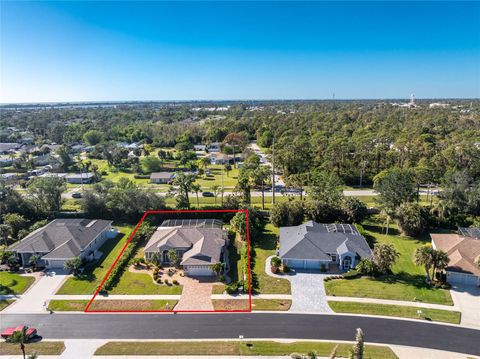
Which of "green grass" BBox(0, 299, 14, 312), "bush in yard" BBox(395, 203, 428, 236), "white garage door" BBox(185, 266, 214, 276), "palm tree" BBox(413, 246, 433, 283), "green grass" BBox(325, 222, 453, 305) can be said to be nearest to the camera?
"green grass" BBox(0, 299, 14, 312)

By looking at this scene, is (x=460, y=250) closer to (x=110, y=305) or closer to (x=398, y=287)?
(x=398, y=287)

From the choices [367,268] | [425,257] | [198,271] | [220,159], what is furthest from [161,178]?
[425,257]

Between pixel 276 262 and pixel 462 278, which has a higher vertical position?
pixel 276 262

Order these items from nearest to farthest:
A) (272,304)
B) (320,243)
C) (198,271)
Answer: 1. (272,304)
2. (198,271)
3. (320,243)

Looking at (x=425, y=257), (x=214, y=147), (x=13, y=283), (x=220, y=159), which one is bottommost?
(x=13, y=283)

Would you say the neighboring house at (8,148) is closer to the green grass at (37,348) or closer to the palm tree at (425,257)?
the green grass at (37,348)

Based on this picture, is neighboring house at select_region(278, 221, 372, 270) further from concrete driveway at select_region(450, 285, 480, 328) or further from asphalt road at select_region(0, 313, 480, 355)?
concrete driveway at select_region(450, 285, 480, 328)

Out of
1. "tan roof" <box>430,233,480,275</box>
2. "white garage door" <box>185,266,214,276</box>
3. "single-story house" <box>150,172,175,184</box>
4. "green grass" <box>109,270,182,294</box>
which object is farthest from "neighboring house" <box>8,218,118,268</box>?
"tan roof" <box>430,233,480,275</box>

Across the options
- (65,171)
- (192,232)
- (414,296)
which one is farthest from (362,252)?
(65,171)
